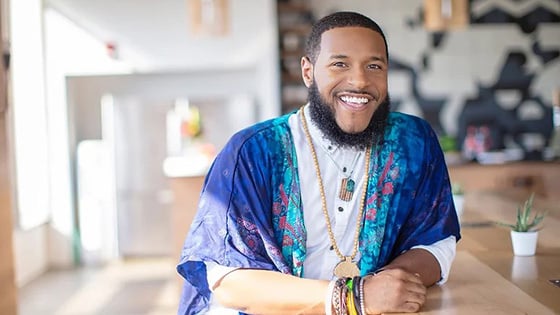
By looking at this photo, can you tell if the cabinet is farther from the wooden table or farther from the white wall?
the wooden table

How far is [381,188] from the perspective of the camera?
177 cm

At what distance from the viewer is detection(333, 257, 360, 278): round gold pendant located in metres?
1.71

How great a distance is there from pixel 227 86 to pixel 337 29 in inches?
203

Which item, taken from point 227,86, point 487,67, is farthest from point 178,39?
point 487,67

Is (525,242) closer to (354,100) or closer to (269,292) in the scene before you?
(354,100)

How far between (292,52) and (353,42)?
4403mm

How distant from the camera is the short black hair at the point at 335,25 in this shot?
1.72 meters

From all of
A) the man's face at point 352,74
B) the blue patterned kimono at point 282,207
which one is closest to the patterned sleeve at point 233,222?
the blue patterned kimono at point 282,207

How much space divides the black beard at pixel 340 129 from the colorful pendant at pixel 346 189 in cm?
9

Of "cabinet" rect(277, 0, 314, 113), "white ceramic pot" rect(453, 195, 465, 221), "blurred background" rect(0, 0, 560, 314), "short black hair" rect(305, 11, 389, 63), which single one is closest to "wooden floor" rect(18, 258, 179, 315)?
"blurred background" rect(0, 0, 560, 314)

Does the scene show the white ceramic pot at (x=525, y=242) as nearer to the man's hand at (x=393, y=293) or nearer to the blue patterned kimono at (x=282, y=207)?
the blue patterned kimono at (x=282, y=207)

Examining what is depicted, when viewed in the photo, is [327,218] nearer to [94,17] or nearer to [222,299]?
[222,299]

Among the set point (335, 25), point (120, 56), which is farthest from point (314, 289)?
point (120, 56)

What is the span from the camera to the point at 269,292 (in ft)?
5.24
